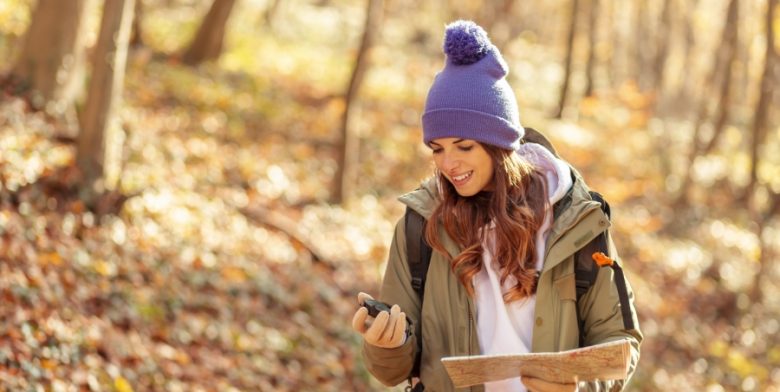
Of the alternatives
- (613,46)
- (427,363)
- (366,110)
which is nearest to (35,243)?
(427,363)

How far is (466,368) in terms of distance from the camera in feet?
10.3

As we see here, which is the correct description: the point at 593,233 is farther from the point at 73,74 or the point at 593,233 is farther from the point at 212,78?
the point at 212,78

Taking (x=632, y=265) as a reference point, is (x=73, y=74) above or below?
above

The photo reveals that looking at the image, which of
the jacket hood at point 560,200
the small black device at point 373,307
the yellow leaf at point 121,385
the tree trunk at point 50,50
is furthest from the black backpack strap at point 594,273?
the tree trunk at point 50,50

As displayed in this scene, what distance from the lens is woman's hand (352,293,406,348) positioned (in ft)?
10.6

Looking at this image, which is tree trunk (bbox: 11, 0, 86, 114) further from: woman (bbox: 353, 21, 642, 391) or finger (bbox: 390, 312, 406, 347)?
finger (bbox: 390, 312, 406, 347)

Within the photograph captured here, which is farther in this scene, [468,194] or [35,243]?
[35,243]

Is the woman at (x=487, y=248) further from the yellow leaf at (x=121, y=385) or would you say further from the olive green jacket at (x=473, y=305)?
the yellow leaf at (x=121, y=385)

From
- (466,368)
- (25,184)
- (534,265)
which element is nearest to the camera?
(466,368)

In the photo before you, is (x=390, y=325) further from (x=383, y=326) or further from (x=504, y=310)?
(x=504, y=310)

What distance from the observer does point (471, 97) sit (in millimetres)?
3432

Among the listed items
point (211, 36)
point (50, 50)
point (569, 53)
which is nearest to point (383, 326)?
point (50, 50)

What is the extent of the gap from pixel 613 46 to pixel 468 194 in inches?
1939

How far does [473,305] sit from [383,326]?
37cm
